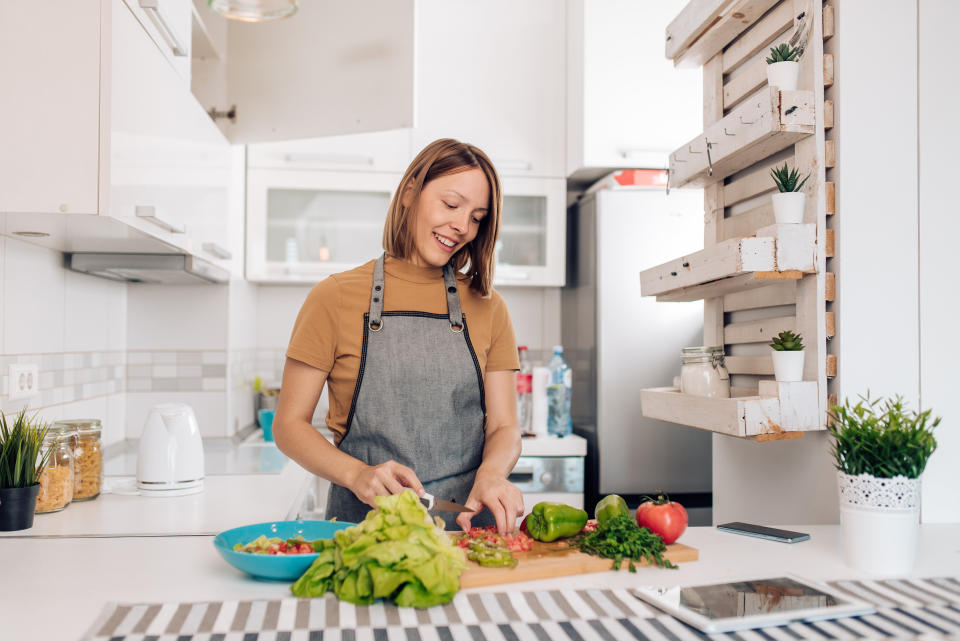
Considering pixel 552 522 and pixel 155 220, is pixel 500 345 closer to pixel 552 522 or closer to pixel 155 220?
pixel 552 522

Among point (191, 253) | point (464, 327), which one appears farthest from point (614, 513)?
point (191, 253)

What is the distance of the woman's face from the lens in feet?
5.27

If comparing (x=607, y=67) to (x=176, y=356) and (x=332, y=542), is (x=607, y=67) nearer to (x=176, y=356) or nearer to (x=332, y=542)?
(x=176, y=356)

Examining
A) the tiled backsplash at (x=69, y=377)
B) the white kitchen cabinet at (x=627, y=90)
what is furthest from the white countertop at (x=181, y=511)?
the white kitchen cabinet at (x=627, y=90)

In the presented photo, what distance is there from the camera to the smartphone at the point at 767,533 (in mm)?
1314

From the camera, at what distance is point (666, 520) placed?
125 cm

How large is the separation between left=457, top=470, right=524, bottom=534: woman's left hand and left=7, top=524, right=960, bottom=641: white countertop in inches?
9.5

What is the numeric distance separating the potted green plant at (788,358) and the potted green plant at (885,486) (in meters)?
0.25

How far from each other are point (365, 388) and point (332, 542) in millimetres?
555

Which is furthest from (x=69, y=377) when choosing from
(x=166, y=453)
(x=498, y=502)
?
(x=498, y=502)

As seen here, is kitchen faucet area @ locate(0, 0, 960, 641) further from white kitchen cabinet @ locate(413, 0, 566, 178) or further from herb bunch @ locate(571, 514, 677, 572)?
white kitchen cabinet @ locate(413, 0, 566, 178)

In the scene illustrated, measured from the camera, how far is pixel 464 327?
1.71 metres

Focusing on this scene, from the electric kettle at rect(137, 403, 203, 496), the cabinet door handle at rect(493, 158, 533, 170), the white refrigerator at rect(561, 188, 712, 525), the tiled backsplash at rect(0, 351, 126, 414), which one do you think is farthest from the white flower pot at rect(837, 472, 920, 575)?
the cabinet door handle at rect(493, 158, 533, 170)

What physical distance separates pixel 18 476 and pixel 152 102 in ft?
2.67
